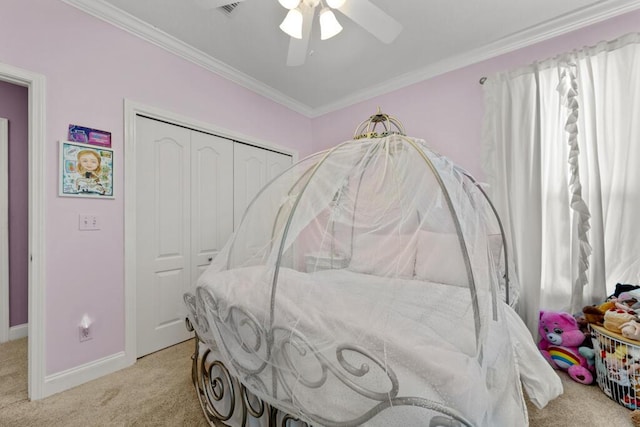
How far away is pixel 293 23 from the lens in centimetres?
149

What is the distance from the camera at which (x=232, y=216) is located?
2789 mm

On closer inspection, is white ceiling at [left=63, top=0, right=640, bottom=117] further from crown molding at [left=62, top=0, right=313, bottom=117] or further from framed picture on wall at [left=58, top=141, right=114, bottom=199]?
framed picture on wall at [left=58, top=141, right=114, bottom=199]

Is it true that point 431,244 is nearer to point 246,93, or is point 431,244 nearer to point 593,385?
point 593,385

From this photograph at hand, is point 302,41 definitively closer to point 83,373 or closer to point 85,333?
point 85,333

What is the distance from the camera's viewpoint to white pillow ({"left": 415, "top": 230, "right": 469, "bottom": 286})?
4.50 ft

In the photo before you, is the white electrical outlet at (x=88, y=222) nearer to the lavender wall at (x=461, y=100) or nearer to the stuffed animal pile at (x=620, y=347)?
the lavender wall at (x=461, y=100)

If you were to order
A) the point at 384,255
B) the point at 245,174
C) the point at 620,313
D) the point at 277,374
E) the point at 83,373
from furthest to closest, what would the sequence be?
the point at 245,174
the point at 83,373
the point at 620,313
the point at 384,255
the point at 277,374

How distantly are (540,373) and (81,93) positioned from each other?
3.34 metres

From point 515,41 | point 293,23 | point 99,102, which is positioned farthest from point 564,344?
point 99,102

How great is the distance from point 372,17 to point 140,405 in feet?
8.26

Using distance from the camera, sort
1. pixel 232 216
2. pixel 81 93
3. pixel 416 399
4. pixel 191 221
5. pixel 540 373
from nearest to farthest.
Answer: pixel 416 399, pixel 540 373, pixel 81 93, pixel 191 221, pixel 232 216

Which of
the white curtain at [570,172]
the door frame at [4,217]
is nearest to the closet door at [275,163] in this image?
the white curtain at [570,172]

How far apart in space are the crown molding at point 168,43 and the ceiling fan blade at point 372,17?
5.19ft

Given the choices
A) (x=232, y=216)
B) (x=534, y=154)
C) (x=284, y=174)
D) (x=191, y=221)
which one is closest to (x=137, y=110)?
(x=191, y=221)
